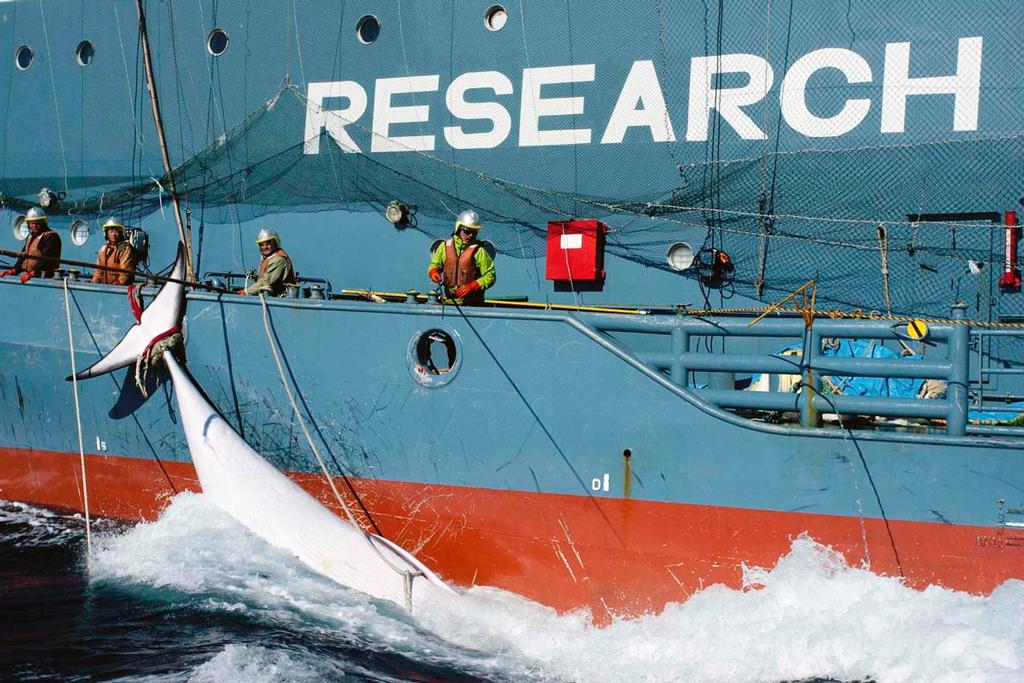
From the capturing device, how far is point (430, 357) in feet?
22.6

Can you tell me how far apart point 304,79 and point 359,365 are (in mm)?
4019

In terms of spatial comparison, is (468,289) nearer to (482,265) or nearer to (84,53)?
(482,265)

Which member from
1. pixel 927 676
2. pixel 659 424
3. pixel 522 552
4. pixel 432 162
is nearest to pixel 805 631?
pixel 927 676

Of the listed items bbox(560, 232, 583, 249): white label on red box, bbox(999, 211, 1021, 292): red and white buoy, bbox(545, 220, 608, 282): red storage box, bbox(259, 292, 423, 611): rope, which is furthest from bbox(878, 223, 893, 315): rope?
bbox(259, 292, 423, 611): rope

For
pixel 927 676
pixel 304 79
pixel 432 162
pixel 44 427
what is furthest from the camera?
pixel 304 79

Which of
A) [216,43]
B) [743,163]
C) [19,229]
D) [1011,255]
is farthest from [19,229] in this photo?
[1011,255]

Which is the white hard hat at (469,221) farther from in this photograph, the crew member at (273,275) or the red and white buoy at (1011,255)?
the red and white buoy at (1011,255)

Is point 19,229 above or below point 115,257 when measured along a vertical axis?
above

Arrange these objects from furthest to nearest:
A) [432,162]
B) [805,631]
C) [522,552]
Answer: [432,162], [522,552], [805,631]

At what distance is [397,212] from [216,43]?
10.3ft

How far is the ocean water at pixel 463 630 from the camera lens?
525 cm

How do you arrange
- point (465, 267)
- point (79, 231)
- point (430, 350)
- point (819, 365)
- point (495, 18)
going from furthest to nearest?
1. point (79, 231)
2. point (495, 18)
3. point (465, 267)
4. point (430, 350)
5. point (819, 365)

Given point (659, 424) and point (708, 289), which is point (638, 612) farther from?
point (708, 289)

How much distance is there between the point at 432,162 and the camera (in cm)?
884
